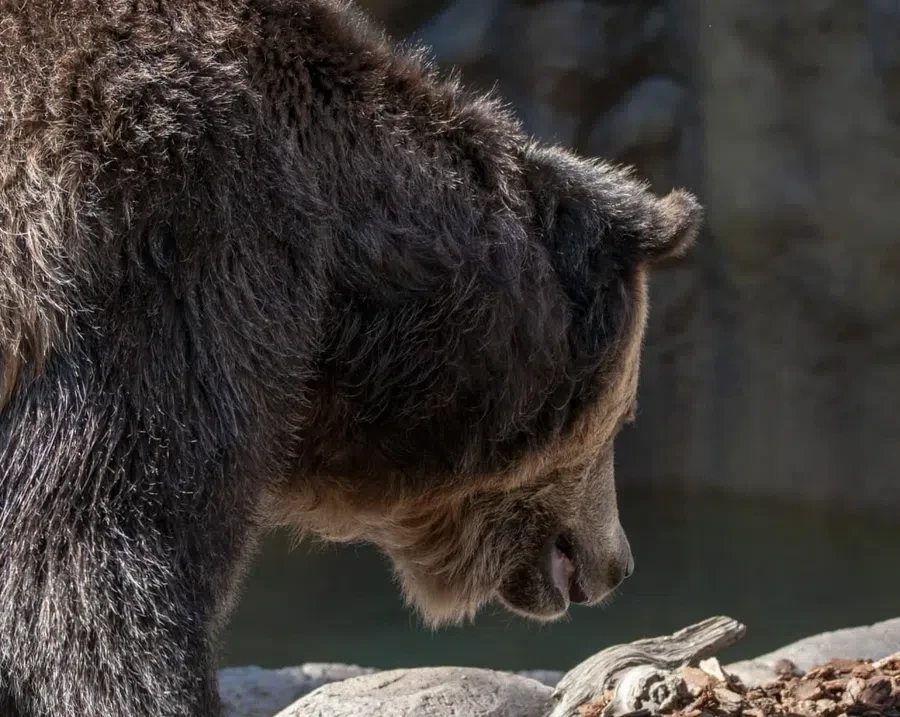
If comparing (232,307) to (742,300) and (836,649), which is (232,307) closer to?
(836,649)

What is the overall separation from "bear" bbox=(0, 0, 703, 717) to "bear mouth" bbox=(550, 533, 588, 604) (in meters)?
0.53

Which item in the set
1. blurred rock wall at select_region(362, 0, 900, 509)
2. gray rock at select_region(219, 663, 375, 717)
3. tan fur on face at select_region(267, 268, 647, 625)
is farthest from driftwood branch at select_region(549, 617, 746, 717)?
blurred rock wall at select_region(362, 0, 900, 509)

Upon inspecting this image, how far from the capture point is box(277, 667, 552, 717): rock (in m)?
3.64

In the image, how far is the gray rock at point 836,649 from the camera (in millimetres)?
4391

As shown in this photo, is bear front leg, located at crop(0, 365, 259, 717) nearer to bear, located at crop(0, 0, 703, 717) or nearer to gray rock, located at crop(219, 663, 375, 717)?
bear, located at crop(0, 0, 703, 717)

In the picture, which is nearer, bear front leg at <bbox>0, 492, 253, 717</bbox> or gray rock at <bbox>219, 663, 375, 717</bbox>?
bear front leg at <bbox>0, 492, 253, 717</bbox>

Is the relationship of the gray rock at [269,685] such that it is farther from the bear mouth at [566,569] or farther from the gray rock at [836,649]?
the bear mouth at [566,569]

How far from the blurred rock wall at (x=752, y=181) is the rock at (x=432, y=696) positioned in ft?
16.2

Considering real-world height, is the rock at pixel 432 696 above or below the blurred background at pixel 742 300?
below

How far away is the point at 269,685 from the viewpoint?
616 centimetres

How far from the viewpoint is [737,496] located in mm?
8570

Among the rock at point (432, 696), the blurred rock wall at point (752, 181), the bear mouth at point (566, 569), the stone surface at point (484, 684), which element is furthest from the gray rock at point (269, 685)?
the blurred rock wall at point (752, 181)

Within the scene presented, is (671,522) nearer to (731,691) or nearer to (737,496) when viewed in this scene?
(737,496)

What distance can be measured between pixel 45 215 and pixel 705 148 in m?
6.79
